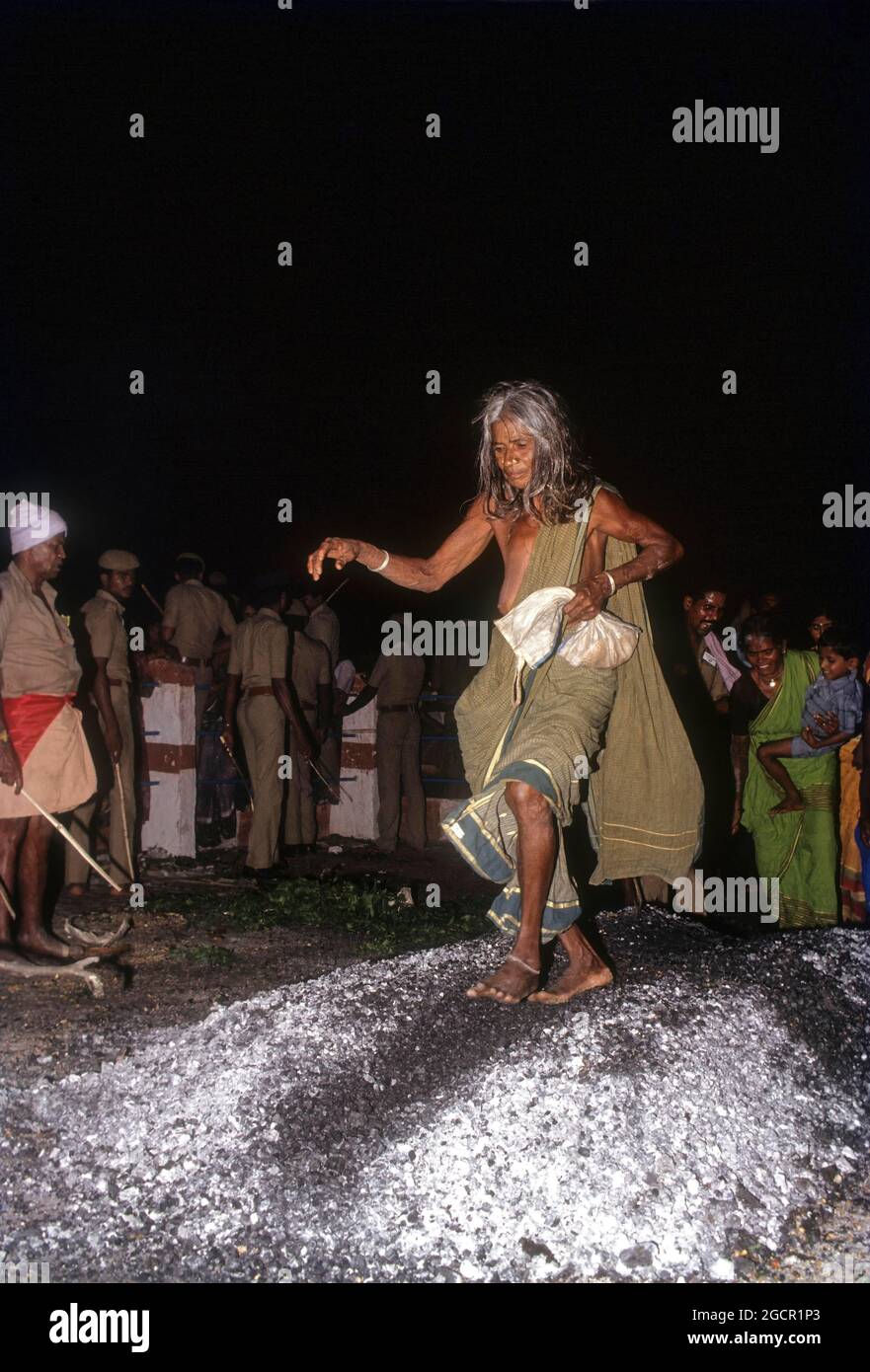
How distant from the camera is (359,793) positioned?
33.3ft

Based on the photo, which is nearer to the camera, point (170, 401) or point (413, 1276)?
point (413, 1276)

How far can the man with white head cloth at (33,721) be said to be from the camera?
4996mm

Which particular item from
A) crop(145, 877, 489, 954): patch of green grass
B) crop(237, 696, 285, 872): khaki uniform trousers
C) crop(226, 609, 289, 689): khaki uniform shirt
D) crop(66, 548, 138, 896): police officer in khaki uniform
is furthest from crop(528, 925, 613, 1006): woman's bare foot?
crop(226, 609, 289, 689): khaki uniform shirt

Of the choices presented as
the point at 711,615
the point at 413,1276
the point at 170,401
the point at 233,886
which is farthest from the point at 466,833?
the point at 170,401

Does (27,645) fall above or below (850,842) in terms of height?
above

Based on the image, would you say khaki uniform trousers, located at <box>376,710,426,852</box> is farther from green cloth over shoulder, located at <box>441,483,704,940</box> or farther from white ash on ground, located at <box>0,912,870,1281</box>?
white ash on ground, located at <box>0,912,870,1281</box>

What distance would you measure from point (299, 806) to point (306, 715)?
2.71 ft

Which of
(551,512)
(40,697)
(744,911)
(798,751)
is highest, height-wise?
(551,512)

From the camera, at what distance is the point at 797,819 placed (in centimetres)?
645

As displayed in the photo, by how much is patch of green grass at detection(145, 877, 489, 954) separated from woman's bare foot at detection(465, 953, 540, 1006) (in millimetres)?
1832

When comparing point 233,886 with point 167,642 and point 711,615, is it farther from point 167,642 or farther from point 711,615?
point 711,615

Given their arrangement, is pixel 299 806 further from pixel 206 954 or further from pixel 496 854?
pixel 496 854

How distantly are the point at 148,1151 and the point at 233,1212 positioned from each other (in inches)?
15.3

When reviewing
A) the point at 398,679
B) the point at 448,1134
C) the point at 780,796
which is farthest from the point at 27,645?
the point at 398,679
